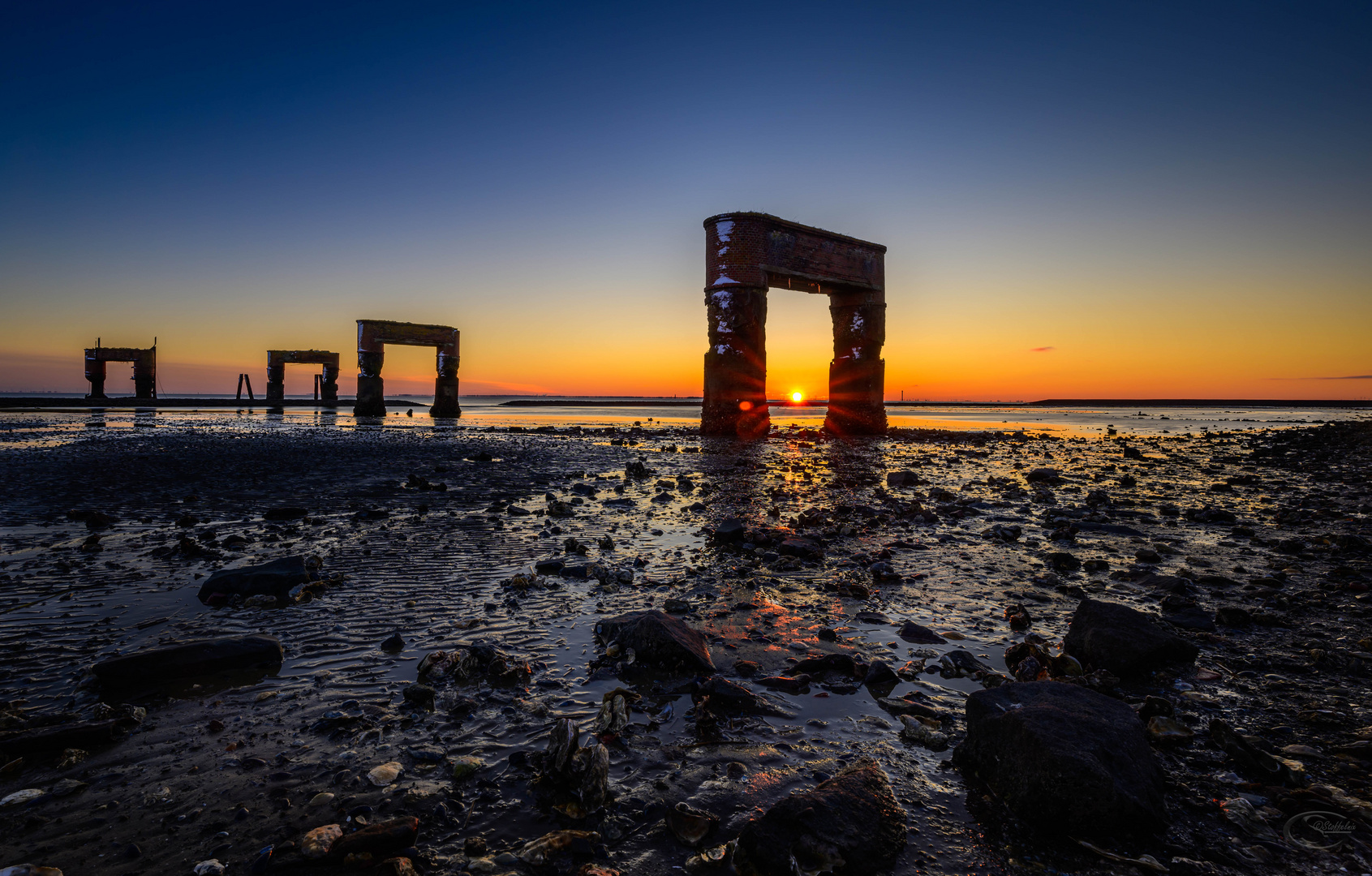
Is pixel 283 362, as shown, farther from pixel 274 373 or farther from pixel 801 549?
pixel 801 549

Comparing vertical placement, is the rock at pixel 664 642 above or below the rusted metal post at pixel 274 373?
below

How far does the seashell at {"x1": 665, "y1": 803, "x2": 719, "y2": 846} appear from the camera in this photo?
5.86ft

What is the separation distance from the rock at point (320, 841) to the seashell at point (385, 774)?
287mm

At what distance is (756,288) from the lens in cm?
1811

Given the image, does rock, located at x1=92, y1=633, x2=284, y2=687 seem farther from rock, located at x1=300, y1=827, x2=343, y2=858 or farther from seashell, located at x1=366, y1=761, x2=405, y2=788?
rock, located at x1=300, y1=827, x2=343, y2=858

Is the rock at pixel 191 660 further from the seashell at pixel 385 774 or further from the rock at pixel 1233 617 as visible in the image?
the rock at pixel 1233 617

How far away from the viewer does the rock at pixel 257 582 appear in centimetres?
395

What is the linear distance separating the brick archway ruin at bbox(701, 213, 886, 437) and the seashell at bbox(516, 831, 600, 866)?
16955 mm

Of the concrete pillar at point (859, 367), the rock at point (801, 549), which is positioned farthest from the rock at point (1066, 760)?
the concrete pillar at point (859, 367)

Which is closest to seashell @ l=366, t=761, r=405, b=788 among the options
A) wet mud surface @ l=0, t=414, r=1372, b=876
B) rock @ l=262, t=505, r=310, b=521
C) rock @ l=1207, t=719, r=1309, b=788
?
wet mud surface @ l=0, t=414, r=1372, b=876

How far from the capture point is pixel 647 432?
22.3 m

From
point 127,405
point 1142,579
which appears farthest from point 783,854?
point 127,405

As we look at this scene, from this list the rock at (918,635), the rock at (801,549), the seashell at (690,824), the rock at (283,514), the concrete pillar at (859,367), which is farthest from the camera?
the concrete pillar at (859,367)

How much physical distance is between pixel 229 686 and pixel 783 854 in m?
2.69
